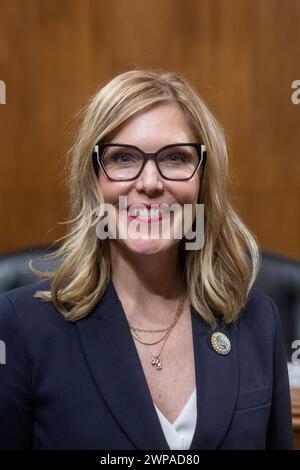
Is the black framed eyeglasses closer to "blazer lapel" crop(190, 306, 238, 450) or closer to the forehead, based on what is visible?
the forehead

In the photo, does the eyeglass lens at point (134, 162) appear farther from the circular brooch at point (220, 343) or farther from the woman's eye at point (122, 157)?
the circular brooch at point (220, 343)

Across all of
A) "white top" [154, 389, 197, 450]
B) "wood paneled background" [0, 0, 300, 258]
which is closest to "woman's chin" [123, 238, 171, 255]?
"white top" [154, 389, 197, 450]

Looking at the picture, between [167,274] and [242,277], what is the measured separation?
14 cm

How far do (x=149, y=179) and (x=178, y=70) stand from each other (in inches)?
51.6

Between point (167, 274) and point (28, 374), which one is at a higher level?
point (167, 274)

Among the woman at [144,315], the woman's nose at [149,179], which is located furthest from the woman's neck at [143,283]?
the woman's nose at [149,179]

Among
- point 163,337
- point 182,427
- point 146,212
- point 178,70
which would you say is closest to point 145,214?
point 146,212

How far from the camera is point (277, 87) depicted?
87.8 inches

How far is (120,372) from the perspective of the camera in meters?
1.00

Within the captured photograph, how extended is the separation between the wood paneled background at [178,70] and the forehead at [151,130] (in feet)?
3.87

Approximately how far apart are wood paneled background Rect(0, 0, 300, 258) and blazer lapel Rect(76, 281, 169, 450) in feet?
4.04

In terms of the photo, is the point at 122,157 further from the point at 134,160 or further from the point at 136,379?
the point at 136,379
